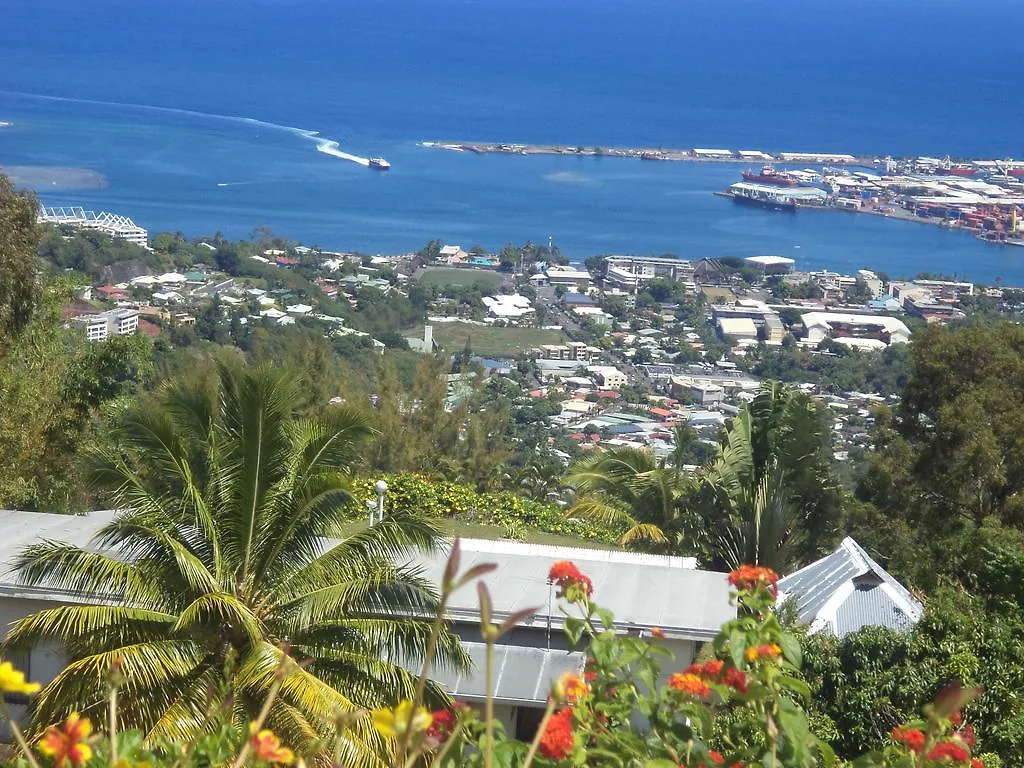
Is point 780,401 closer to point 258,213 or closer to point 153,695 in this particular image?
point 153,695

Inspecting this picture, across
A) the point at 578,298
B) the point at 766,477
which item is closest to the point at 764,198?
the point at 578,298

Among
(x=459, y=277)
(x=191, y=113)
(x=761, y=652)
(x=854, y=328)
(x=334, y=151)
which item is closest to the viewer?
(x=761, y=652)

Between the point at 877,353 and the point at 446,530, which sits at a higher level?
the point at 446,530

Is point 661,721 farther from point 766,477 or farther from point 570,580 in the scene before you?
point 766,477

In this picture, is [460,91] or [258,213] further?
[460,91]

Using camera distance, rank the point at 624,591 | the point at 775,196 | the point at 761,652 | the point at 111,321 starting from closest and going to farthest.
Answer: the point at 761,652
the point at 624,591
the point at 111,321
the point at 775,196

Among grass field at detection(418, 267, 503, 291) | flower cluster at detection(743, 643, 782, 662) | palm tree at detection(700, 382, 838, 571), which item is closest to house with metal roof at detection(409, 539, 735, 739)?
palm tree at detection(700, 382, 838, 571)

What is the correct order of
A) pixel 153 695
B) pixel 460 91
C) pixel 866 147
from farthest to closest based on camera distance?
pixel 460 91 < pixel 866 147 < pixel 153 695

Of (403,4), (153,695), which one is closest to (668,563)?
(153,695)

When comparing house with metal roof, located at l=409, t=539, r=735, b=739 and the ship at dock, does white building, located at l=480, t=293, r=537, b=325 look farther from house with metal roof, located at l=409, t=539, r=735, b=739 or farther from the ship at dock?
house with metal roof, located at l=409, t=539, r=735, b=739
